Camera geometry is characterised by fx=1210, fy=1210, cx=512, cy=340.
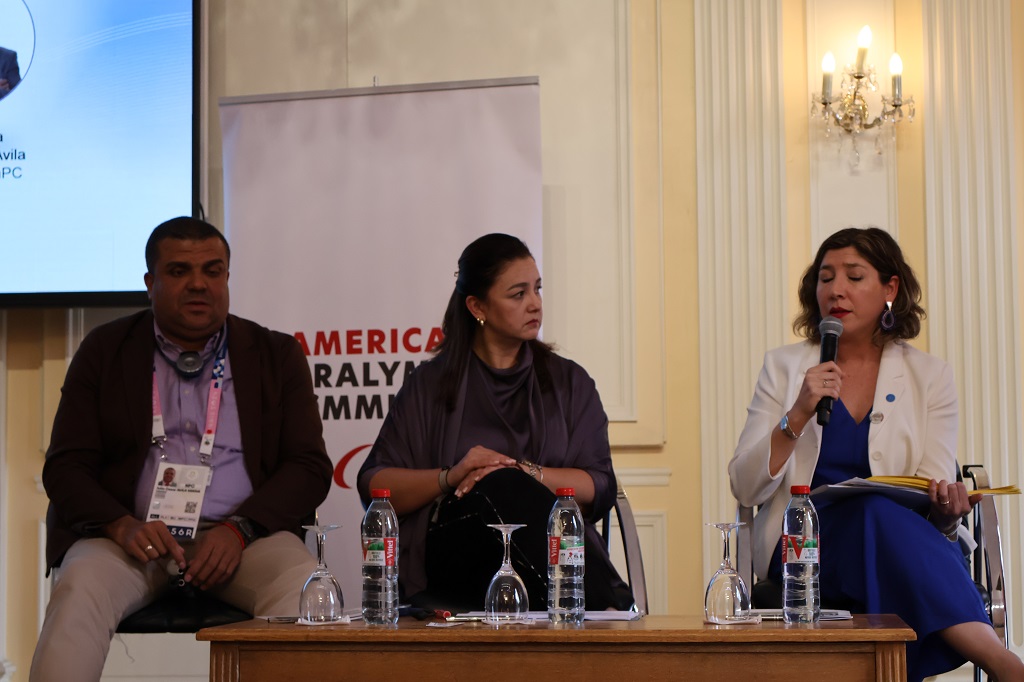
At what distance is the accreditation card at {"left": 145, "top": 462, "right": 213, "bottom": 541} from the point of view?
3129 mm

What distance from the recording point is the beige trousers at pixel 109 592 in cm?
273

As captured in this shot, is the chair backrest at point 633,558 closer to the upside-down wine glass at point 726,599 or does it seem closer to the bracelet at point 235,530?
the upside-down wine glass at point 726,599

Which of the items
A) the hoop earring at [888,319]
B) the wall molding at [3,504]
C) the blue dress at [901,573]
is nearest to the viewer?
the blue dress at [901,573]

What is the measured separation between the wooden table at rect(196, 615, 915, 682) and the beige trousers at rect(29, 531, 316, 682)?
733 millimetres

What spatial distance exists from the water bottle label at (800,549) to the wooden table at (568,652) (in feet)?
0.44

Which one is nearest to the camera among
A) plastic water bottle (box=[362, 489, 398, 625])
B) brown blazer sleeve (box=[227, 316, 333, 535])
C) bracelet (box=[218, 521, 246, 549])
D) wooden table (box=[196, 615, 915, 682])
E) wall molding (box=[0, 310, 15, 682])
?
wooden table (box=[196, 615, 915, 682])

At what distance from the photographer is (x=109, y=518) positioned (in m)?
3.10

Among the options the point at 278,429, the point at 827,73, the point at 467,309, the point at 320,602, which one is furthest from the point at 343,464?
the point at 827,73

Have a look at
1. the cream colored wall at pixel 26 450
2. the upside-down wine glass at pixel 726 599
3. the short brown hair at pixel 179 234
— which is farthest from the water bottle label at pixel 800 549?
the cream colored wall at pixel 26 450

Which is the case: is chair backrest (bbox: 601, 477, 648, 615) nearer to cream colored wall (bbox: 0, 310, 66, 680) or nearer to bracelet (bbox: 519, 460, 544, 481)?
bracelet (bbox: 519, 460, 544, 481)

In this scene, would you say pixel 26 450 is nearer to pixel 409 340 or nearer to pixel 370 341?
pixel 370 341

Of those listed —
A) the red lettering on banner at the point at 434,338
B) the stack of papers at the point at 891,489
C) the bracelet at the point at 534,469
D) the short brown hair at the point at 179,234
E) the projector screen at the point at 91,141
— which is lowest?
the stack of papers at the point at 891,489

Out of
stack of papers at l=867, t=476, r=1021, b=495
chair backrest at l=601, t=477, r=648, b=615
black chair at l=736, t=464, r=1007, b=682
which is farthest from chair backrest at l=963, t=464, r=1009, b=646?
chair backrest at l=601, t=477, r=648, b=615

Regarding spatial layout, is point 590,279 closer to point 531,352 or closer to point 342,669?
point 531,352
